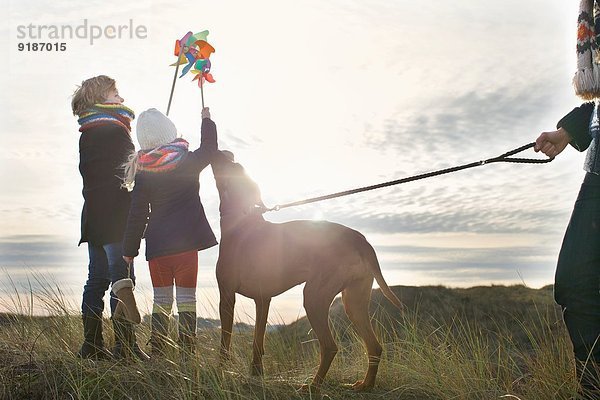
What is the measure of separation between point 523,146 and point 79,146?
397cm

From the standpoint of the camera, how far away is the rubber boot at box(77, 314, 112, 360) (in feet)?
18.7

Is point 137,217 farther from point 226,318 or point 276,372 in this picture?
point 276,372

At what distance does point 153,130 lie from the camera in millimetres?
5398

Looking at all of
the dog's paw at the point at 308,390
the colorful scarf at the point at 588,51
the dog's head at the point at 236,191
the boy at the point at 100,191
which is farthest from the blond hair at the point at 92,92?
the colorful scarf at the point at 588,51

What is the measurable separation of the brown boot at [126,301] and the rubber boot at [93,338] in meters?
0.47

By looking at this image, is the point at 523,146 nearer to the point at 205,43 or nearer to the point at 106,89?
the point at 205,43

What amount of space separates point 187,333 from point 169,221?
2.96 ft

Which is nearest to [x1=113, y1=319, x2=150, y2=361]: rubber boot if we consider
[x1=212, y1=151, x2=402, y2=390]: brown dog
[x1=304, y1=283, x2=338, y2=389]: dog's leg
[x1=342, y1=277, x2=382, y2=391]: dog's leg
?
[x1=212, y1=151, x2=402, y2=390]: brown dog

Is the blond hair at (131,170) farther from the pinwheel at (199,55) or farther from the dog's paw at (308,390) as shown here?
the dog's paw at (308,390)

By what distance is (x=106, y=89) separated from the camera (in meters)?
5.88

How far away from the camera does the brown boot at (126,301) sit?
527 cm

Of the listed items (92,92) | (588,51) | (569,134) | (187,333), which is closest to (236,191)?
(187,333)

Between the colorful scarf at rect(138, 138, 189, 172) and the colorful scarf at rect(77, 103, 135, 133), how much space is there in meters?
0.71

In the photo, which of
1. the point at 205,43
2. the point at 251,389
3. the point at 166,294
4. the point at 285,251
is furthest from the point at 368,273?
the point at 205,43
